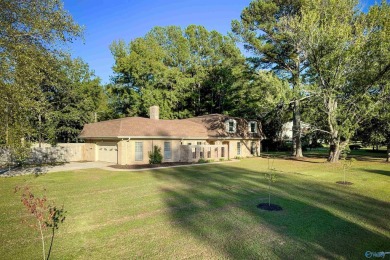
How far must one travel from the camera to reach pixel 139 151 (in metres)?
21.1

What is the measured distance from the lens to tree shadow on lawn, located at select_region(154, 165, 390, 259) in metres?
6.00

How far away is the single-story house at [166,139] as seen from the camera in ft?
68.2

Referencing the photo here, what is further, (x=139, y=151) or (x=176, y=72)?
(x=176, y=72)

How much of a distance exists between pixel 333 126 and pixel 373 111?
10.8ft

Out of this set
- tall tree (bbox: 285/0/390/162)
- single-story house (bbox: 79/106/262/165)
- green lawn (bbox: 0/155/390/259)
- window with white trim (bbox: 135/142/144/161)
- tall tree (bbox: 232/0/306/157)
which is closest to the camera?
green lawn (bbox: 0/155/390/259)

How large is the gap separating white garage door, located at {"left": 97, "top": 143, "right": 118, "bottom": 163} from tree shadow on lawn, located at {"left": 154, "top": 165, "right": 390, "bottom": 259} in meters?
11.0

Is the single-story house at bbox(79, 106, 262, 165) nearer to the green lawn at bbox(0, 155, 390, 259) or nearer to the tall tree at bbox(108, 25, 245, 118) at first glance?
the green lawn at bbox(0, 155, 390, 259)

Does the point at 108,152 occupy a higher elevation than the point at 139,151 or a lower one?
lower

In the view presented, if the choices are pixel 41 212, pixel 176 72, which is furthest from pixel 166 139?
pixel 41 212

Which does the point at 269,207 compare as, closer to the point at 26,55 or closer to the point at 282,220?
the point at 282,220

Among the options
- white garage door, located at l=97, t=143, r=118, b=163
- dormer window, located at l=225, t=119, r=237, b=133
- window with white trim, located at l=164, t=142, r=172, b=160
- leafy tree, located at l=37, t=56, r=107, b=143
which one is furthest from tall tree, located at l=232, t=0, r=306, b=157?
leafy tree, located at l=37, t=56, r=107, b=143

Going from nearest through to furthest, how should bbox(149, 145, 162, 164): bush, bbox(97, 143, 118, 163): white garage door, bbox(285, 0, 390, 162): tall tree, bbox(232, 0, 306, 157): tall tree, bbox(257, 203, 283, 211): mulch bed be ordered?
bbox(257, 203, 283, 211): mulch bed < bbox(285, 0, 390, 162): tall tree < bbox(149, 145, 162, 164): bush < bbox(97, 143, 118, 163): white garage door < bbox(232, 0, 306, 157): tall tree

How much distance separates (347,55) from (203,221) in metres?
19.5

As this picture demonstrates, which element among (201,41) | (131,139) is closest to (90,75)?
(201,41)
